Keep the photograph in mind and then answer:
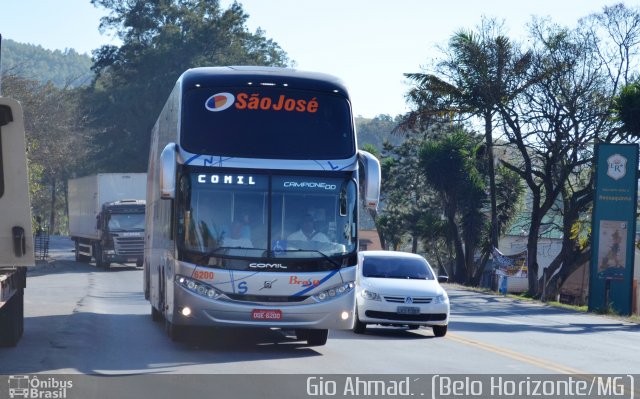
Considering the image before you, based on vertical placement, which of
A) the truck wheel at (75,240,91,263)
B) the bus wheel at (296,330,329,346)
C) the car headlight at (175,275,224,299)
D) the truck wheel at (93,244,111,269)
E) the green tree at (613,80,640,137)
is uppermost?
the green tree at (613,80,640,137)

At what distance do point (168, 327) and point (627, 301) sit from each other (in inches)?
723

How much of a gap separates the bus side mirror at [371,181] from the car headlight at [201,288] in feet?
7.89

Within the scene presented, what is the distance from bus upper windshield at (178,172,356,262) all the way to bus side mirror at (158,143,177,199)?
25 centimetres

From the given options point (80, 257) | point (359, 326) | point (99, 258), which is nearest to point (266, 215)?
point (359, 326)

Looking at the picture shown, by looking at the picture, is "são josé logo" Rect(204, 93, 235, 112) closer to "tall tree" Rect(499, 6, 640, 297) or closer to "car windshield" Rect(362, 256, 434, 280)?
"car windshield" Rect(362, 256, 434, 280)

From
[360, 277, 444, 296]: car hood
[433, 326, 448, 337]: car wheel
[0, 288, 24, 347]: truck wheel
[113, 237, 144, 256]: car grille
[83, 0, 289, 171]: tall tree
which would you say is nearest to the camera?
[0, 288, 24, 347]: truck wheel

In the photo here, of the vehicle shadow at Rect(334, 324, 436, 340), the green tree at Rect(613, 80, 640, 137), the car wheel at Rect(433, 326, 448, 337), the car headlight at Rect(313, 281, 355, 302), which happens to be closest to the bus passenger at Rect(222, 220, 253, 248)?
the car headlight at Rect(313, 281, 355, 302)

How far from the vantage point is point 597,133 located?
44.3 metres

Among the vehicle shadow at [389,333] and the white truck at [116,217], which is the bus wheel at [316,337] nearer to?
the vehicle shadow at [389,333]

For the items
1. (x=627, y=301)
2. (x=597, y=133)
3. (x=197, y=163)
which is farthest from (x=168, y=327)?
(x=597, y=133)

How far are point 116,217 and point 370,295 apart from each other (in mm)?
27453

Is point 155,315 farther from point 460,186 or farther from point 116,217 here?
point 460,186

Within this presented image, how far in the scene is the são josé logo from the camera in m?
14.9

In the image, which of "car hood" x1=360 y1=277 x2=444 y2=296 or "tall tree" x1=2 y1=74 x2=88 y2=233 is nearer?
"car hood" x1=360 y1=277 x2=444 y2=296
